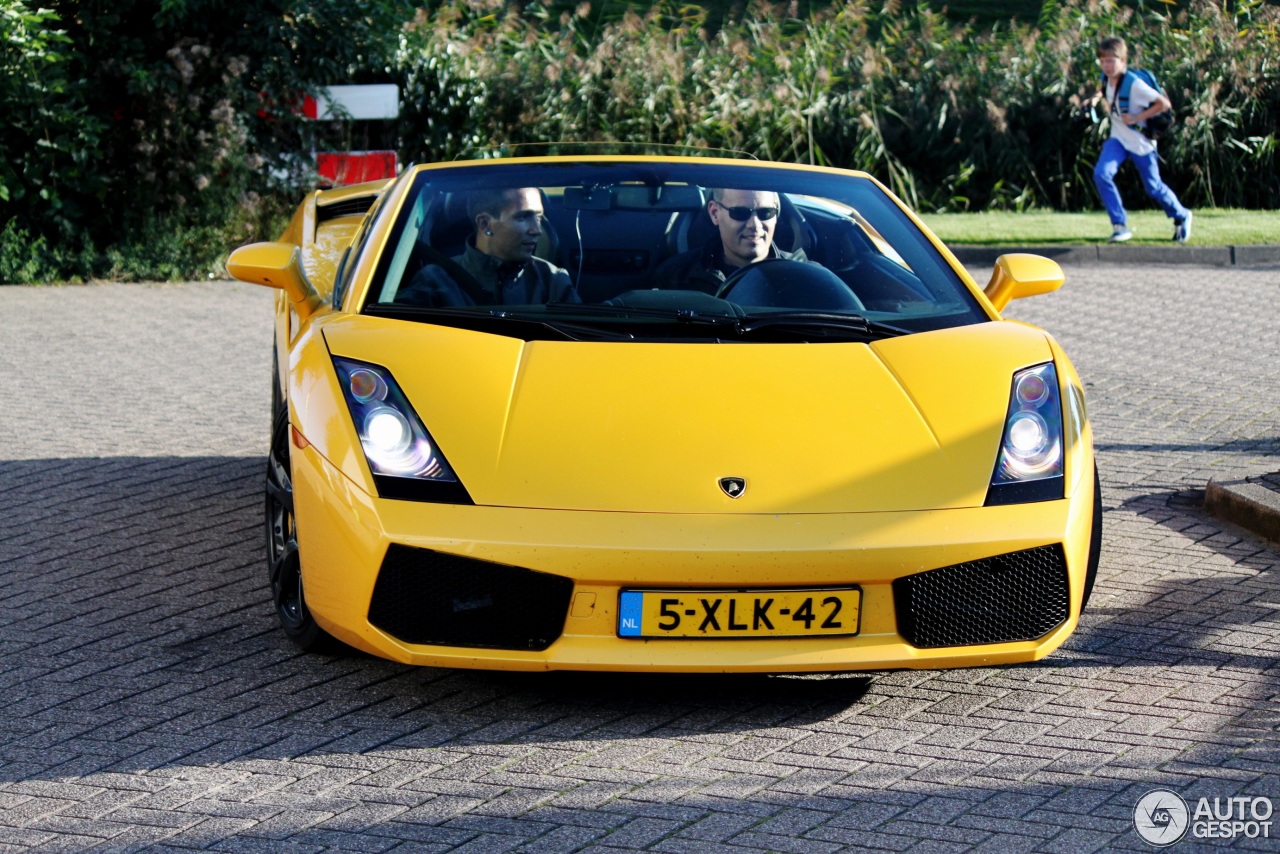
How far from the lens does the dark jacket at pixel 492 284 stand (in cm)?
473

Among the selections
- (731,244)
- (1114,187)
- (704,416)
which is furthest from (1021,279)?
(1114,187)

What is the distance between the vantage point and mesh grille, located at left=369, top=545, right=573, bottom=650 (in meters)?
3.72

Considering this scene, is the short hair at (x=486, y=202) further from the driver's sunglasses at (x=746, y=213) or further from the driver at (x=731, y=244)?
the driver's sunglasses at (x=746, y=213)

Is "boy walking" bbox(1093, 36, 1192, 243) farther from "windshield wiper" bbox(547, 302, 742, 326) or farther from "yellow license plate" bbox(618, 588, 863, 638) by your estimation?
"yellow license plate" bbox(618, 588, 863, 638)

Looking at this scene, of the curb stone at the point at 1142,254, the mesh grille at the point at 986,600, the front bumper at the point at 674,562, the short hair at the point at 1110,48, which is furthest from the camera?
the short hair at the point at 1110,48

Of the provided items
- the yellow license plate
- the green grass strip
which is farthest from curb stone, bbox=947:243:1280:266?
the yellow license plate

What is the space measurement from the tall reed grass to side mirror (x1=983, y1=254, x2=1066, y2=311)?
35.5 feet

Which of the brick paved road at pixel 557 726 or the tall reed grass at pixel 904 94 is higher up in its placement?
the tall reed grass at pixel 904 94

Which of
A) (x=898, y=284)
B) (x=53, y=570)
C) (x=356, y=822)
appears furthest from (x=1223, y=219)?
(x=356, y=822)

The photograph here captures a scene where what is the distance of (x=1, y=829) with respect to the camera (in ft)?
10.8

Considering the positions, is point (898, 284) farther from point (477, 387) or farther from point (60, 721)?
point (60, 721)

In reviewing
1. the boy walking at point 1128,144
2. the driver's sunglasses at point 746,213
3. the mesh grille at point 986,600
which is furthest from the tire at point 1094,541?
the boy walking at point 1128,144

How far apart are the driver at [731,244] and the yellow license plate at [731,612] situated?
1.54 meters

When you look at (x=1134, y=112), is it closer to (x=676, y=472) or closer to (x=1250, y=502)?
(x=1250, y=502)
